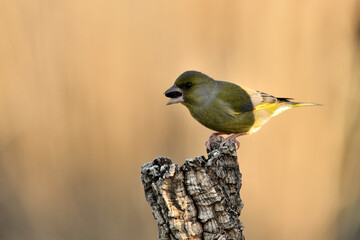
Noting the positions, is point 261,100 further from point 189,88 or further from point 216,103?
point 189,88

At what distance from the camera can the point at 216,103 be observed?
11.3ft

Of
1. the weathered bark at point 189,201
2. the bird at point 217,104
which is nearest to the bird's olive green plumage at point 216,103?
the bird at point 217,104

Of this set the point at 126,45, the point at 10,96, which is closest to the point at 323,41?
the point at 126,45

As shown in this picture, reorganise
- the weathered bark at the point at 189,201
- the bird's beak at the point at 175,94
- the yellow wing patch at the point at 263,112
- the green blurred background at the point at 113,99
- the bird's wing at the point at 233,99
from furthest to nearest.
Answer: the green blurred background at the point at 113,99, the yellow wing patch at the point at 263,112, the bird's wing at the point at 233,99, the bird's beak at the point at 175,94, the weathered bark at the point at 189,201

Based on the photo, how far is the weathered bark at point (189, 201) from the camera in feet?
7.39

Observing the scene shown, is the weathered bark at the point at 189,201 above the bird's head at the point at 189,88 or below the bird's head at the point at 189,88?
below

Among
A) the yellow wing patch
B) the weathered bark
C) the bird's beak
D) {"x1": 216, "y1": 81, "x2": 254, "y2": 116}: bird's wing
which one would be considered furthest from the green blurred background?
the weathered bark

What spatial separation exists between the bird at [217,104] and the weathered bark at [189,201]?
2.89 ft

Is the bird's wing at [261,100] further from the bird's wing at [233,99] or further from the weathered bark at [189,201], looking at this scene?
the weathered bark at [189,201]

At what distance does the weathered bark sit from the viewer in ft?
7.39

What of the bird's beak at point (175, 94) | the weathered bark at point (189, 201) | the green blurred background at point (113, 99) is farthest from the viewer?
the green blurred background at point (113, 99)

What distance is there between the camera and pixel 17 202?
462cm

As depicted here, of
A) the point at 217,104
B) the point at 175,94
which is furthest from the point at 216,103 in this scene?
the point at 175,94

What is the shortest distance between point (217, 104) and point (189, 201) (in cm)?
131
